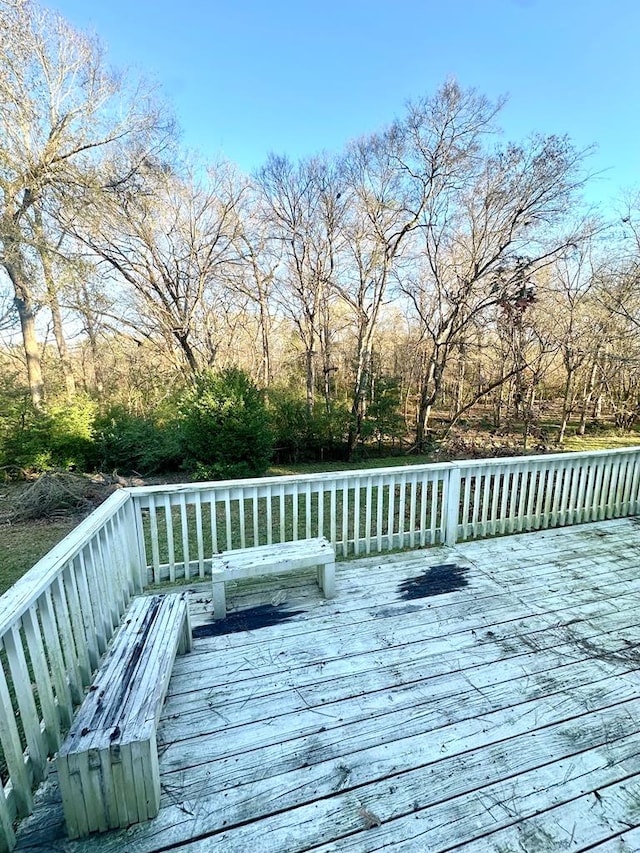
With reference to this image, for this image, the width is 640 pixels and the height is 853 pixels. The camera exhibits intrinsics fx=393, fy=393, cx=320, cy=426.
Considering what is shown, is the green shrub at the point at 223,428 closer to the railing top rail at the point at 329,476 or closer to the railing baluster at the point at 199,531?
the railing top rail at the point at 329,476

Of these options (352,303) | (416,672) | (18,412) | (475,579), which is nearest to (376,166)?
(352,303)

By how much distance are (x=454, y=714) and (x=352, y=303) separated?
12132 millimetres

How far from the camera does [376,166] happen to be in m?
11.6

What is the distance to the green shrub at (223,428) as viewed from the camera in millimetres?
7602

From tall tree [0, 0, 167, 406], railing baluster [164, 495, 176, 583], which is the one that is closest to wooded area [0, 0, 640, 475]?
tall tree [0, 0, 167, 406]

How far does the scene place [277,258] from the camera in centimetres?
1323

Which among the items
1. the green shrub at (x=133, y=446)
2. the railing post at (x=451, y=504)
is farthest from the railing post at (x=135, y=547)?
the green shrub at (x=133, y=446)

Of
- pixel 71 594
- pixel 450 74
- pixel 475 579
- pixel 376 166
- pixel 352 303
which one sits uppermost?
pixel 450 74

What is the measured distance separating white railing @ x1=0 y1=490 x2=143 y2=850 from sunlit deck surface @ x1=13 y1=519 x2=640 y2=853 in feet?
0.63

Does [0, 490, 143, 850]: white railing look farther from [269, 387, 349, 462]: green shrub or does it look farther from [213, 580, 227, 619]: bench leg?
[269, 387, 349, 462]: green shrub

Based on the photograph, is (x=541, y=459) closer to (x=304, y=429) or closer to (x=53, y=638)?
(x=53, y=638)

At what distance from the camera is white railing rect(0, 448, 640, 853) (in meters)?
1.37

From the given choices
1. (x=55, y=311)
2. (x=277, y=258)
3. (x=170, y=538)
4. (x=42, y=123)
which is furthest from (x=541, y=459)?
(x=55, y=311)

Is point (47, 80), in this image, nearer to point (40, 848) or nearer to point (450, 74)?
point (450, 74)
